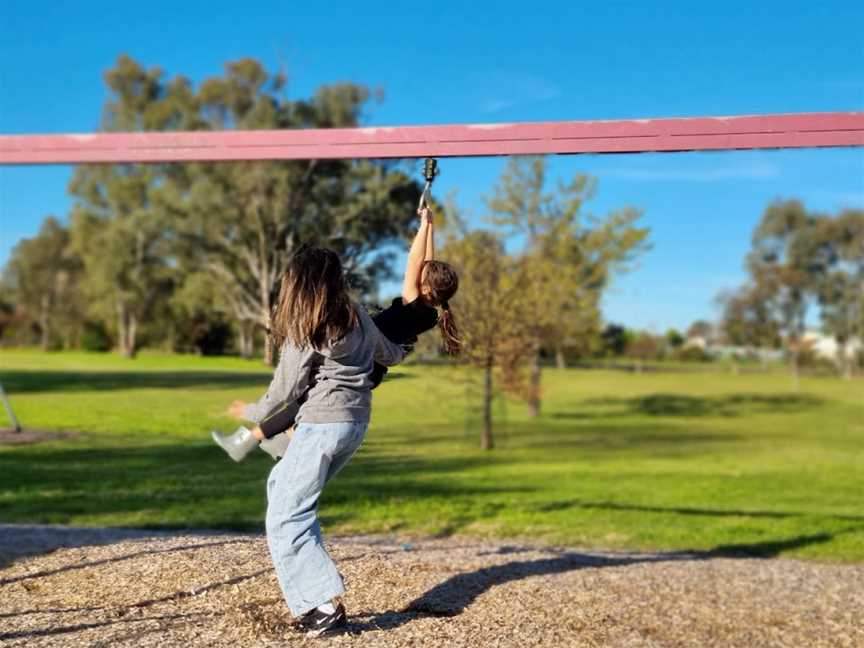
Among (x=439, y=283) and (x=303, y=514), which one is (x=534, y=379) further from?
(x=303, y=514)

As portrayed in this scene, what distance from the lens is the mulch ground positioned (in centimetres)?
439

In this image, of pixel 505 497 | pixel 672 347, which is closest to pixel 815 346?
pixel 672 347

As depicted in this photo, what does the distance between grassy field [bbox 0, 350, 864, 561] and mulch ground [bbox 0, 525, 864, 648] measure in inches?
52.5

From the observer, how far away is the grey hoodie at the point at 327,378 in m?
4.08

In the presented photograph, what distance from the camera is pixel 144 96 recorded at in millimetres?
20469

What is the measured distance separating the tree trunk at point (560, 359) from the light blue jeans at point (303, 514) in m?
24.7

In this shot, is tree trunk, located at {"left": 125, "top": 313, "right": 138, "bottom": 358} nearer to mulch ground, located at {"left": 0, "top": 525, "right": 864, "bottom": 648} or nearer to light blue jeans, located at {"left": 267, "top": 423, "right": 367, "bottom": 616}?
mulch ground, located at {"left": 0, "top": 525, "right": 864, "bottom": 648}

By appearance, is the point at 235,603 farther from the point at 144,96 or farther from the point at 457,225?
the point at 144,96

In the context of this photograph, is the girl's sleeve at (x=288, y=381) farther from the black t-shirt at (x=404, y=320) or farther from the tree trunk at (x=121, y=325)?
the tree trunk at (x=121, y=325)

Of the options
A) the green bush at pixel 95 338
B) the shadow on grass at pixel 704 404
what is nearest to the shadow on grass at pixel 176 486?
the green bush at pixel 95 338

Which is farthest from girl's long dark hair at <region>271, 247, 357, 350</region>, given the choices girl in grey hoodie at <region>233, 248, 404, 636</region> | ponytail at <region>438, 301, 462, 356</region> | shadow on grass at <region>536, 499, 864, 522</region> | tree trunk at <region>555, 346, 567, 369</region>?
tree trunk at <region>555, 346, 567, 369</region>

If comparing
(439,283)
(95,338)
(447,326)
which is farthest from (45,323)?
(439,283)

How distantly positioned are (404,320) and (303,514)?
1.02m

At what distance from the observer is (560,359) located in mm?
32594
